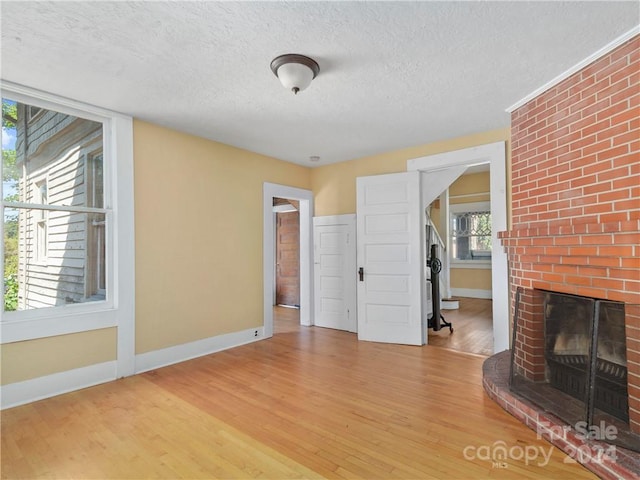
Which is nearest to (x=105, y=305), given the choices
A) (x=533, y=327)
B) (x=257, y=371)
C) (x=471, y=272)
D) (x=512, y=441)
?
(x=257, y=371)

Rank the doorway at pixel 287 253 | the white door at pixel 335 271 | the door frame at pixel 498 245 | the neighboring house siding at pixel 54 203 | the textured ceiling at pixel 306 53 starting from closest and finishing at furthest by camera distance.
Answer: the textured ceiling at pixel 306 53 → the neighboring house siding at pixel 54 203 → the door frame at pixel 498 245 → the white door at pixel 335 271 → the doorway at pixel 287 253

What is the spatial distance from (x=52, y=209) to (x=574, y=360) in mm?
4296

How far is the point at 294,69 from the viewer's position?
2316 mm

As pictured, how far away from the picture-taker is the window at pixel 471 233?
775cm

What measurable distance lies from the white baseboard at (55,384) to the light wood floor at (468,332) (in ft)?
12.0

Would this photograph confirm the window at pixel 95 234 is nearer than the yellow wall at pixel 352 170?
Yes

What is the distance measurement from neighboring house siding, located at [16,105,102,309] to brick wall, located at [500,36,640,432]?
389 cm

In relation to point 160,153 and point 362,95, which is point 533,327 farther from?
point 160,153

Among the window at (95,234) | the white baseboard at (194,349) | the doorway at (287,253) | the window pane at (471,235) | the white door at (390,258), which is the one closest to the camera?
the window at (95,234)

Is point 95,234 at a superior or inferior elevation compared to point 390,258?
A: superior

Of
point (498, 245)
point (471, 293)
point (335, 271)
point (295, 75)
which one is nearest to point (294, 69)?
point (295, 75)

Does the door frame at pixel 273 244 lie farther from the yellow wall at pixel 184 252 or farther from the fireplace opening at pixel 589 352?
the fireplace opening at pixel 589 352

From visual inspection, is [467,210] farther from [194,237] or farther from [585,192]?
[194,237]

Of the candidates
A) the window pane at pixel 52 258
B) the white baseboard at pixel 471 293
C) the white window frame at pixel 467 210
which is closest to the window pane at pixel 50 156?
the window pane at pixel 52 258
